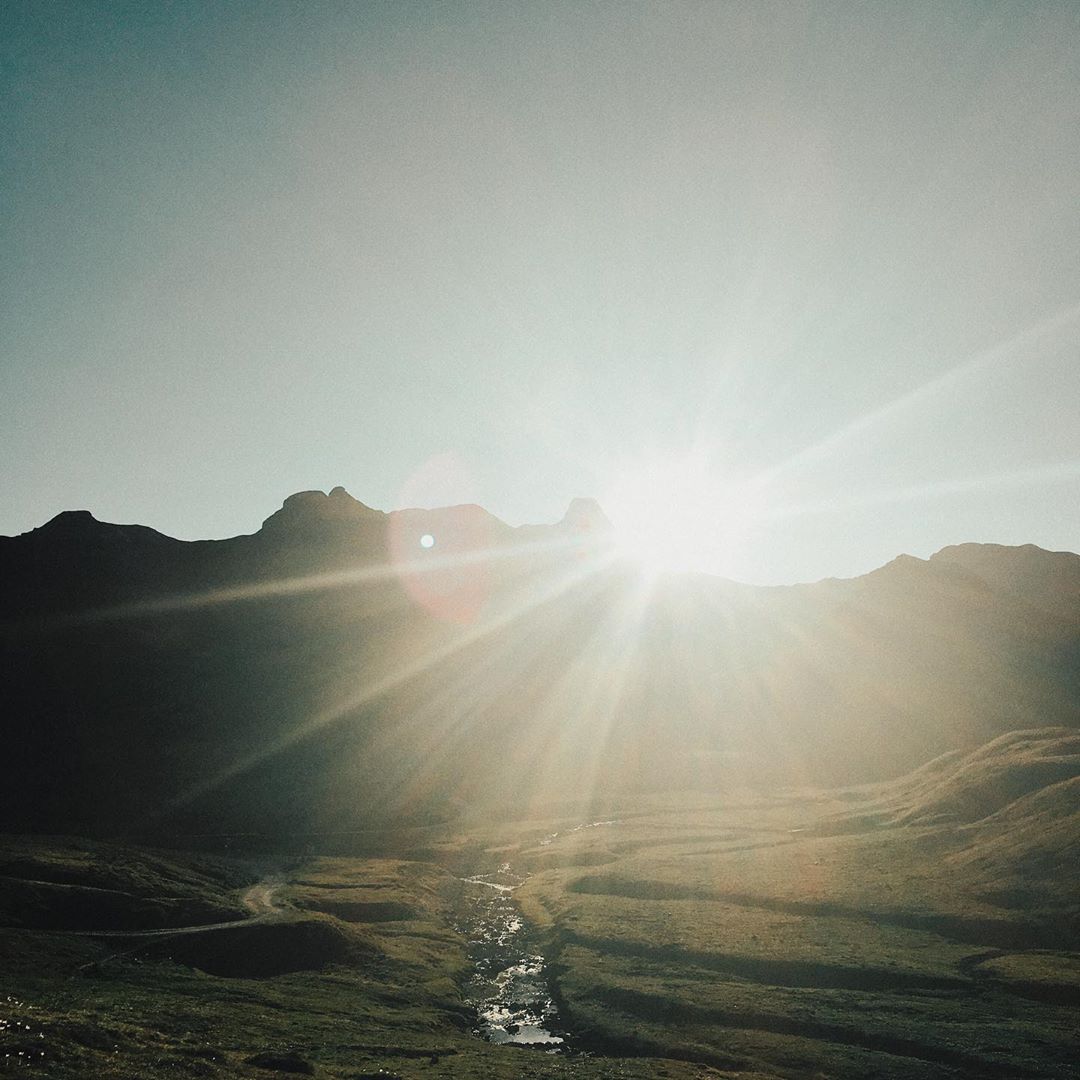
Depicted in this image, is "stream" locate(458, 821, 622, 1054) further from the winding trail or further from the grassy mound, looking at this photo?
the winding trail

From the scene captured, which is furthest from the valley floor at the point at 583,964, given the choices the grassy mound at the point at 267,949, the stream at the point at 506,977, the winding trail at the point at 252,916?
the stream at the point at 506,977

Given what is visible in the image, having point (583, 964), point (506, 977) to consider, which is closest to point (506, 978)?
point (506, 977)

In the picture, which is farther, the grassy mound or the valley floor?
the grassy mound

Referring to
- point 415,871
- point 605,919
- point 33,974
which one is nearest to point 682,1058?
point 605,919

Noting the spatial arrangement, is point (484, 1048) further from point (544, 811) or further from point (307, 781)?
point (307, 781)

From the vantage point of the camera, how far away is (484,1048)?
1604 inches

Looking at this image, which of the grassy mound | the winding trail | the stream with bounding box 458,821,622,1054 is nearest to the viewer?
the stream with bounding box 458,821,622,1054

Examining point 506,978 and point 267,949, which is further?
point 506,978

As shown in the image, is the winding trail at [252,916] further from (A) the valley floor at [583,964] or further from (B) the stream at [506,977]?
(B) the stream at [506,977]

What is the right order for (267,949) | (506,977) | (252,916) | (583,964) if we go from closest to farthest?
(267,949), (583,964), (506,977), (252,916)

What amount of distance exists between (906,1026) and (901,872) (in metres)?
37.6

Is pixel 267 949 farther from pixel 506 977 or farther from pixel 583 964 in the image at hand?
pixel 583 964

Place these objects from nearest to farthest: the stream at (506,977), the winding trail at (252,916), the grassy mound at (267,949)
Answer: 1. the stream at (506,977)
2. the grassy mound at (267,949)
3. the winding trail at (252,916)

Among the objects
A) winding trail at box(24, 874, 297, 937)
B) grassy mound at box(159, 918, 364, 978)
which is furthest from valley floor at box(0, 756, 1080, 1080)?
winding trail at box(24, 874, 297, 937)
